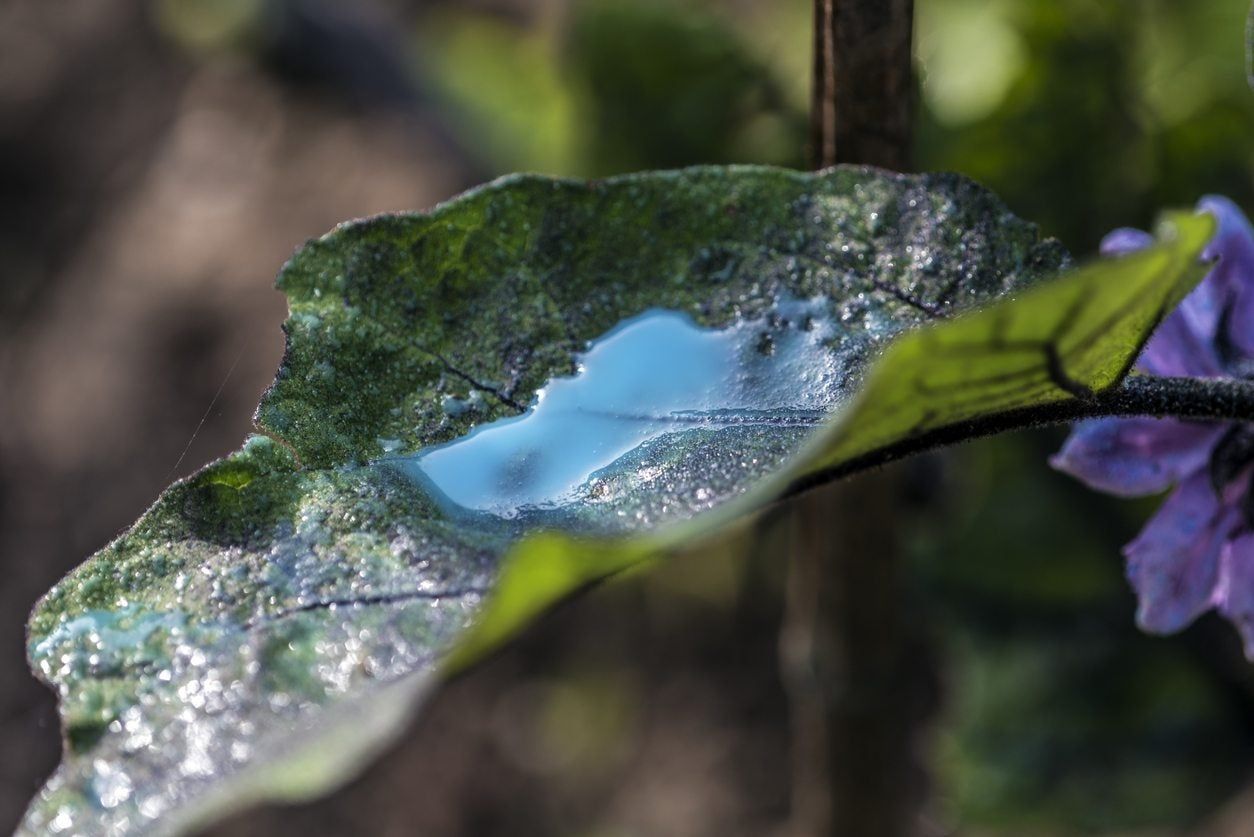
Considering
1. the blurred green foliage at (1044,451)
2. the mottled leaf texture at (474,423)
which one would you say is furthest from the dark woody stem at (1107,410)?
the blurred green foliage at (1044,451)

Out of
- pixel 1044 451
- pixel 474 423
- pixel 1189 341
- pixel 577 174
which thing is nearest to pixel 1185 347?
pixel 1189 341

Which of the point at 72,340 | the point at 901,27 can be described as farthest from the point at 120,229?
the point at 901,27

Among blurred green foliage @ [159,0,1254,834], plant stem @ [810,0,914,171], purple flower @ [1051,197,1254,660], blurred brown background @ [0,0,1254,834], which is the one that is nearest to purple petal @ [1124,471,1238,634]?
purple flower @ [1051,197,1254,660]

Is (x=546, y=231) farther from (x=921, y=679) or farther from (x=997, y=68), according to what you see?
(x=921, y=679)

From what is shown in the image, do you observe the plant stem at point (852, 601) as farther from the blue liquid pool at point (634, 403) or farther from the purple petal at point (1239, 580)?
the purple petal at point (1239, 580)

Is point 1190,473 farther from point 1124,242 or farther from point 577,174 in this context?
point 577,174

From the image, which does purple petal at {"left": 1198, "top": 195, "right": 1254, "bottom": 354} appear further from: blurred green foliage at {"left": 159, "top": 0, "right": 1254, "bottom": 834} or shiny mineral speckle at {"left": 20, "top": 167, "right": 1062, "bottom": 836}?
blurred green foliage at {"left": 159, "top": 0, "right": 1254, "bottom": 834}
